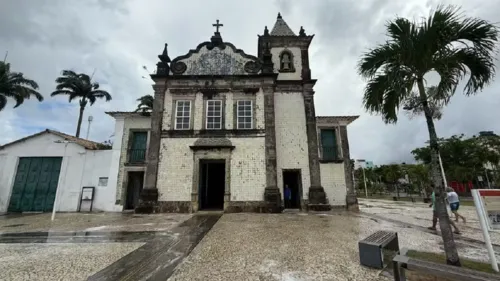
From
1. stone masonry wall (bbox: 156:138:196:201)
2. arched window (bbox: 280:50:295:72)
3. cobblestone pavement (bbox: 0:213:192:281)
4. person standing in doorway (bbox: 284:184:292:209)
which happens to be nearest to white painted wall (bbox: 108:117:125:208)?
stone masonry wall (bbox: 156:138:196:201)

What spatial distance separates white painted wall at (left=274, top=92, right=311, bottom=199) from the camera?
13930mm

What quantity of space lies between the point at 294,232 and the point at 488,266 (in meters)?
4.45

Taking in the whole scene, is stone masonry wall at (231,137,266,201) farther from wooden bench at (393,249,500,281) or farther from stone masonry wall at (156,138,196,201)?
wooden bench at (393,249,500,281)

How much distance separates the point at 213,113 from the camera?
561 inches

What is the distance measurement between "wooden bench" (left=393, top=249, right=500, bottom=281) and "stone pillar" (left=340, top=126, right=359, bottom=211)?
11455 mm

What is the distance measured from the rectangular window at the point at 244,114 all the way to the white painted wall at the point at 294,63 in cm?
359

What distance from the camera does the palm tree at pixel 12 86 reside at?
1909 cm

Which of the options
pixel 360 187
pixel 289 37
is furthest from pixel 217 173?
pixel 360 187

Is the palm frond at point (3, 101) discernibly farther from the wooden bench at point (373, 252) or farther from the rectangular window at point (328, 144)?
the wooden bench at point (373, 252)

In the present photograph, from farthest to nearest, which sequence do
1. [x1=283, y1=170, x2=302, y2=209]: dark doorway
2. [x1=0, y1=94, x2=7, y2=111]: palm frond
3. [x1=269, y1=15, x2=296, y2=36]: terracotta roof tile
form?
1. [x1=0, y1=94, x2=7, y2=111]: palm frond
2. [x1=269, y1=15, x2=296, y2=36]: terracotta roof tile
3. [x1=283, y1=170, x2=302, y2=209]: dark doorway

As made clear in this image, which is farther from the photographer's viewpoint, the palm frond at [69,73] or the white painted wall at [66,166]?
the palm frond at [69,73]

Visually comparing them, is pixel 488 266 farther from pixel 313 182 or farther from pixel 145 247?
pixel 313 182

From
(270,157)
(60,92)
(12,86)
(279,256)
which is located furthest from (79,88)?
(279,256)

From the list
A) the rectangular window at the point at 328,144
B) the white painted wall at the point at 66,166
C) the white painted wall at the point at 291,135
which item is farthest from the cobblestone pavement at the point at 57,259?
the rectangular window at the point at 328,144
